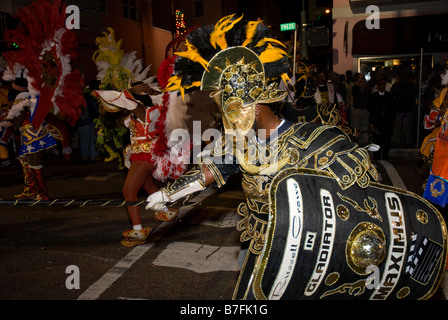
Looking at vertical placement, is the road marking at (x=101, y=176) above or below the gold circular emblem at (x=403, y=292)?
below

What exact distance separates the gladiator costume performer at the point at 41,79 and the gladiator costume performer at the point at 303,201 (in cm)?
425

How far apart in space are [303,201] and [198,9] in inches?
1348

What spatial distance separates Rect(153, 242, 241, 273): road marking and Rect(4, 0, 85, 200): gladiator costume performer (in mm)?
3011

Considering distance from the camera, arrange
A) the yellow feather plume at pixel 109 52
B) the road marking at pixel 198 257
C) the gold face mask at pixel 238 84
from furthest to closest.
Answer: the yellow feather plume at pixel 109 52 → the road marking at pixel 198 257 → the gold face mask at pixel 238 84

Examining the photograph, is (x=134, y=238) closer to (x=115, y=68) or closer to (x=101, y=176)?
(x=115, y=68)

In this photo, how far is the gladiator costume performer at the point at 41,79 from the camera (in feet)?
20.1

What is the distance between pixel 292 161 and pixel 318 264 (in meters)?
0.69

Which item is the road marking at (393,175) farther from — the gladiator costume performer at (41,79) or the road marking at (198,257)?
the gladiator costume performer at (41,79)

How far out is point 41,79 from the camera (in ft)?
21.9

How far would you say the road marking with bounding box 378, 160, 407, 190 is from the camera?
7.76 metres

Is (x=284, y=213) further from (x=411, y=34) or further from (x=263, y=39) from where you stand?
(x=411, y=34)

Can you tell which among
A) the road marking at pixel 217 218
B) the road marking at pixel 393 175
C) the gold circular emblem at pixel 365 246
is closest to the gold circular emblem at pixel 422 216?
the gold circular emblem at pixel 365 246

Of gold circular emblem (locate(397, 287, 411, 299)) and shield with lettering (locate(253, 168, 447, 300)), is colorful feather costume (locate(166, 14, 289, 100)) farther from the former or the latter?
gold circular emblem (locate(397, 287, 411, 299))

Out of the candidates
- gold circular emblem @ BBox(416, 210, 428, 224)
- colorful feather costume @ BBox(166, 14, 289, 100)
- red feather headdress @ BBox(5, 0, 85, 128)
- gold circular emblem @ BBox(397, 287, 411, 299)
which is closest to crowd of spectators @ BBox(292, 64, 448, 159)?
red feather headdress @ BBox(5, 0, 85, 128)
